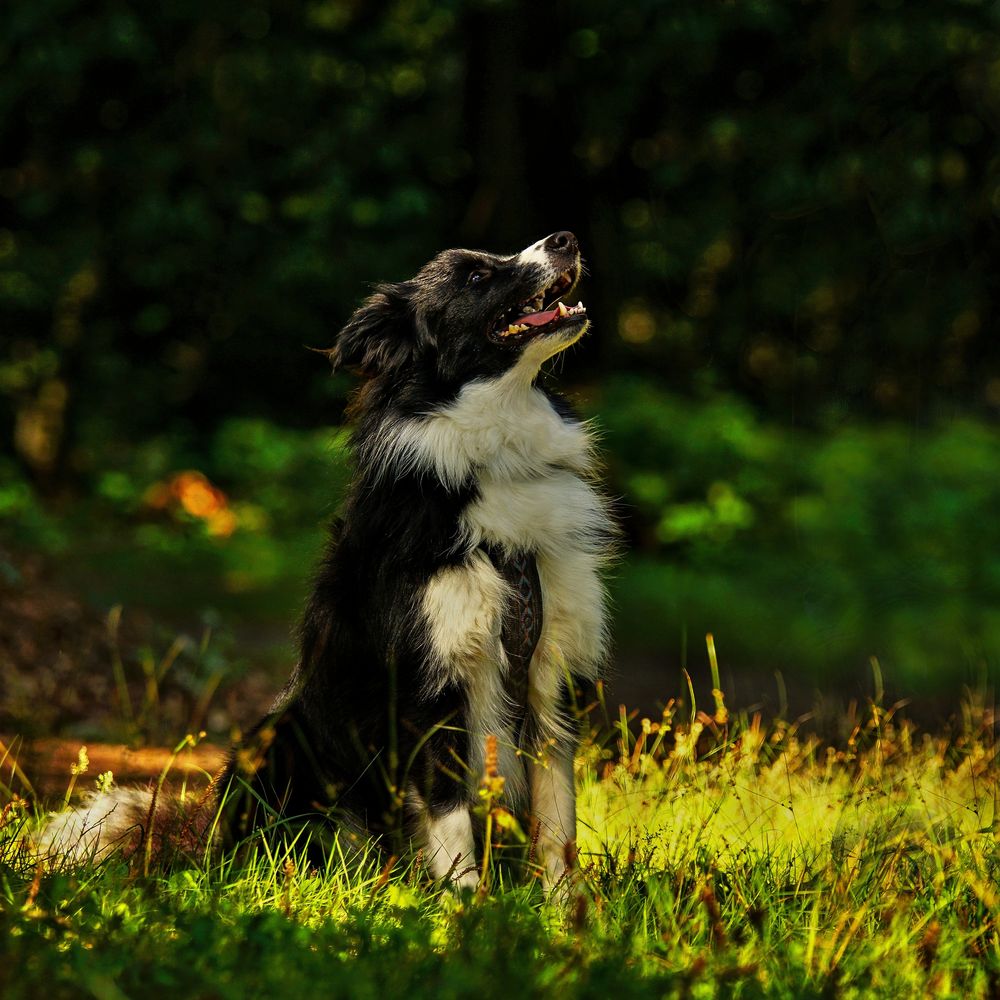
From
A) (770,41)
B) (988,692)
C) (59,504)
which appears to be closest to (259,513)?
(59,504)

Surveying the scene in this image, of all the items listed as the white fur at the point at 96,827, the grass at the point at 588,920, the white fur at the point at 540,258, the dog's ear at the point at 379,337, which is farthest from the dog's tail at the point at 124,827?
the white fur at the point at 540,258

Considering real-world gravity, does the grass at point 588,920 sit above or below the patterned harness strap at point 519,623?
below

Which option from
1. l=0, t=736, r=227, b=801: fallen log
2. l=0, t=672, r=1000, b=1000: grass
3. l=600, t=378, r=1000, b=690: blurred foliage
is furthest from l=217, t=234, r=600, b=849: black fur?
l=600, t=378, r=1000, b=690: blurred foliage

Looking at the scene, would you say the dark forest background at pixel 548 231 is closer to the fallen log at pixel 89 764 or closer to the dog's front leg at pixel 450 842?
the fallen log at pixel 89 764

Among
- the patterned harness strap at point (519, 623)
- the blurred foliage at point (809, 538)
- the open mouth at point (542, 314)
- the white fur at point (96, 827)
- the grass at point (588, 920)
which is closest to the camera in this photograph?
the grass at point (588, 920)

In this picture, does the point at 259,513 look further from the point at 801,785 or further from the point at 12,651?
the point at 801,785

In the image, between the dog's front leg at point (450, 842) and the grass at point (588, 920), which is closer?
the grass at point (588, 920)

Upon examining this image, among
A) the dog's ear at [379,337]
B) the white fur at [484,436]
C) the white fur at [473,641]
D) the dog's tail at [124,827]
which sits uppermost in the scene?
the dog's ear at [379,337]

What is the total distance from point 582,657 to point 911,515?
25.0 feet

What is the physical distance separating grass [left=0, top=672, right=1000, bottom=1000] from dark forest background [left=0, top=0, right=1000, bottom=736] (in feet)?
24.6

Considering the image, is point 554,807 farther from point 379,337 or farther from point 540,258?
point 540,258

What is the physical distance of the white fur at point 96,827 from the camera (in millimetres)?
3729

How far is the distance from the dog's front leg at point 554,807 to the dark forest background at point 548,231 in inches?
297

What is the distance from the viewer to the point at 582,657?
13.7ft
